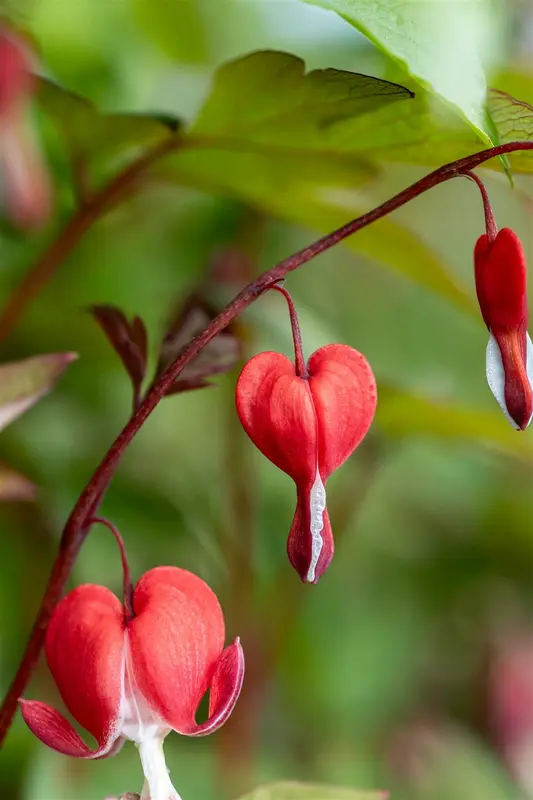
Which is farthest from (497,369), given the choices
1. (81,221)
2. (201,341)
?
(81,221)

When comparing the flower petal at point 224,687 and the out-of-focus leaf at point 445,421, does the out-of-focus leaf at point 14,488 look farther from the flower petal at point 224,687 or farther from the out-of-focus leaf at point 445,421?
the out-of-focus leaf at point 445,421

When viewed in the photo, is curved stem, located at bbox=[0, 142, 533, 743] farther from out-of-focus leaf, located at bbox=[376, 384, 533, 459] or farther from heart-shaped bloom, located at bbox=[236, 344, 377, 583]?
out-of-focus leaf, located at bbox=[376, 384, 533, 459]

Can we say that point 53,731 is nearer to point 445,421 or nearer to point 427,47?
point 427,47

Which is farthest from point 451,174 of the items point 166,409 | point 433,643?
point 433,643

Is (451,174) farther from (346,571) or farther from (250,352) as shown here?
(346,571)

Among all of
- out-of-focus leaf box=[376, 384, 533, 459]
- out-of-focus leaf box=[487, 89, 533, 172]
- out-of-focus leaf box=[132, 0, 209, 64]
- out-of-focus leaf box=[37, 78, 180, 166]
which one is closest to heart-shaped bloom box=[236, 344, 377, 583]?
out-of-focus leaf box=[487, 89, 533, 172]

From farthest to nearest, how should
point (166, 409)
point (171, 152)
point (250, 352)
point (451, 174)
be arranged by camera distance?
point (166, 409)
point (250, 352)
point (171, 152)
point (451, 174)
